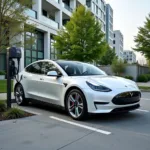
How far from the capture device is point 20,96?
8.66 m

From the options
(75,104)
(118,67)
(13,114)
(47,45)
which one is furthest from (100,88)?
(47,45)

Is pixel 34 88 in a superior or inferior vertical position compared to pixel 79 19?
inferior

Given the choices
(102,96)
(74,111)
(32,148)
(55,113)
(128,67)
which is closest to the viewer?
(32,148)

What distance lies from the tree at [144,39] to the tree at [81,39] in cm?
320

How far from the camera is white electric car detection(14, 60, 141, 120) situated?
241 inches

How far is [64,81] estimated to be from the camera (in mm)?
6871

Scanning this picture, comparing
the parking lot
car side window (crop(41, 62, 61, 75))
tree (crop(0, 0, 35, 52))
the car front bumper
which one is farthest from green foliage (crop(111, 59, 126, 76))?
the car front bumper

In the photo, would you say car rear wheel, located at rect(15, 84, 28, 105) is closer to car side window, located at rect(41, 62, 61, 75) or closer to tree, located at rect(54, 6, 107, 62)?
car side window, located at rect(41, 62, 61, 75)

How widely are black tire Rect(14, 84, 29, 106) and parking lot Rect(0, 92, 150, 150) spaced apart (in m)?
1.56

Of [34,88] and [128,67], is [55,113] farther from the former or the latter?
[128,67]

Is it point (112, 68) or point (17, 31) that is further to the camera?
point (112, 68)

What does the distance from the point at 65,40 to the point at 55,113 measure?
16.8 meters

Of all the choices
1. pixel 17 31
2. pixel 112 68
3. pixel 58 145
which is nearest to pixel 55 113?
pixel 58 145

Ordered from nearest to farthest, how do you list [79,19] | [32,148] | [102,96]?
1. [32,148]
2. [102,96]
3. [79,19]
